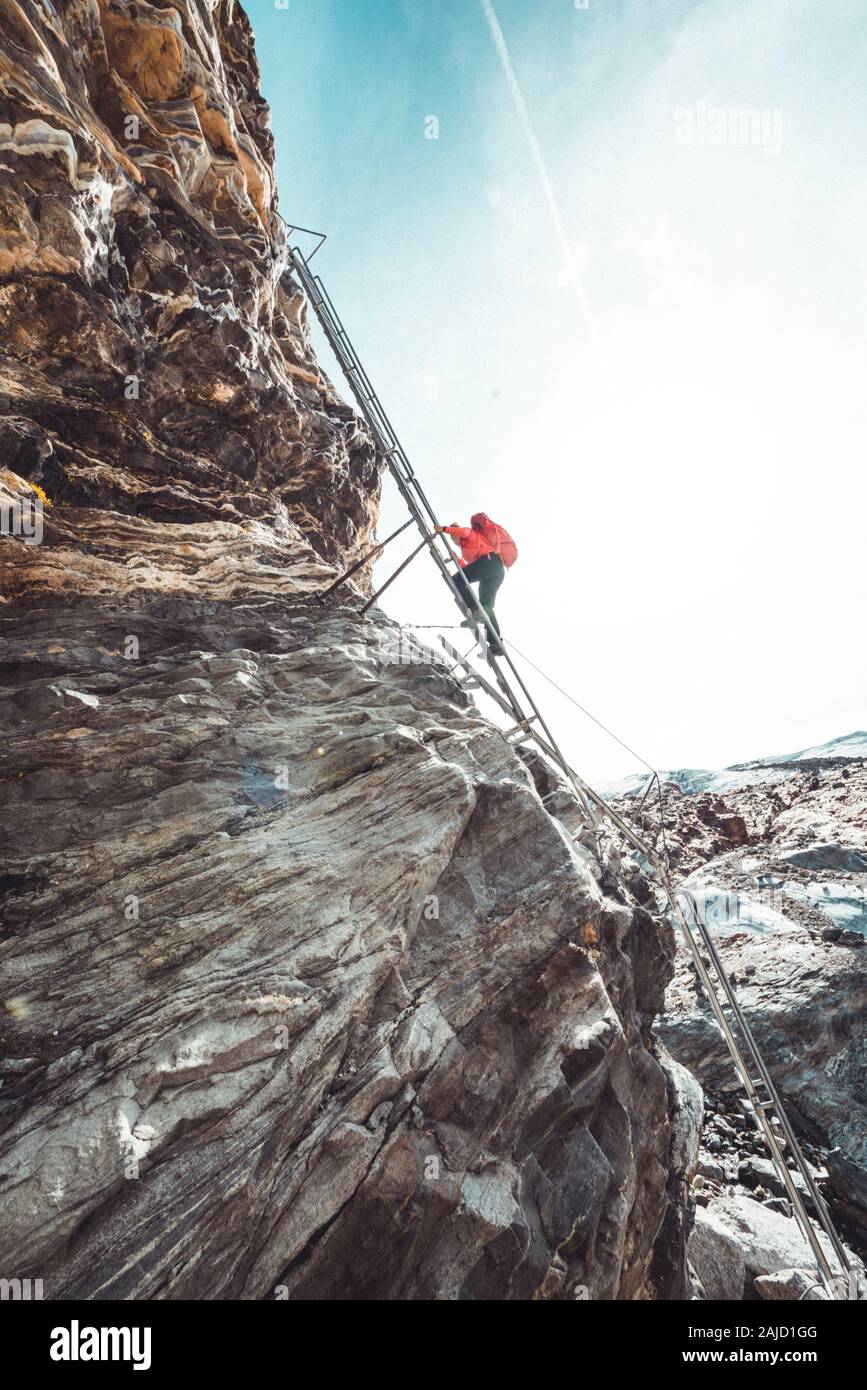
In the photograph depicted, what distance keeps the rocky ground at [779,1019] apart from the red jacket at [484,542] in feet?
37.1

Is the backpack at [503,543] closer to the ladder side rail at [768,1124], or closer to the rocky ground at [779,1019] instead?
the ladder side rail at [768,1124]

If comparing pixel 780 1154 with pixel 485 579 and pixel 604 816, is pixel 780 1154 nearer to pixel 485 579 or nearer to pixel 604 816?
pixel 604 816

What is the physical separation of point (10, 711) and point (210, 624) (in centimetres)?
372

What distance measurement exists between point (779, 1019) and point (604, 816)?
11.3m

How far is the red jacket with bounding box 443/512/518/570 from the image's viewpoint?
1396 centimetres

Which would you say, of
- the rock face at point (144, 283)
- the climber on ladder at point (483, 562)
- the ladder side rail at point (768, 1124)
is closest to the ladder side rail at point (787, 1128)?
the ladder side rail at point (768, 1124)

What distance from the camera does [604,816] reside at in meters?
12.7

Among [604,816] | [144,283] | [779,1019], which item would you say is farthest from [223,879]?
[779,1019]

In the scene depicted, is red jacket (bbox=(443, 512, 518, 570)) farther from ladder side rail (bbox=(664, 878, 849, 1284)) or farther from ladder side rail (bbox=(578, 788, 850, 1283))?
ladder side rail (bbox=(664, 878, 849, 1284))

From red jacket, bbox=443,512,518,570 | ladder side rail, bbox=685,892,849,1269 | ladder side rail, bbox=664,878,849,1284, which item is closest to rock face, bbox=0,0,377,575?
red jacket, bbox=443,512,518,570

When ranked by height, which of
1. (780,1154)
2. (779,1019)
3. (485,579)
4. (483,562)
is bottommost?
(779,1019)

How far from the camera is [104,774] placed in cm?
804
